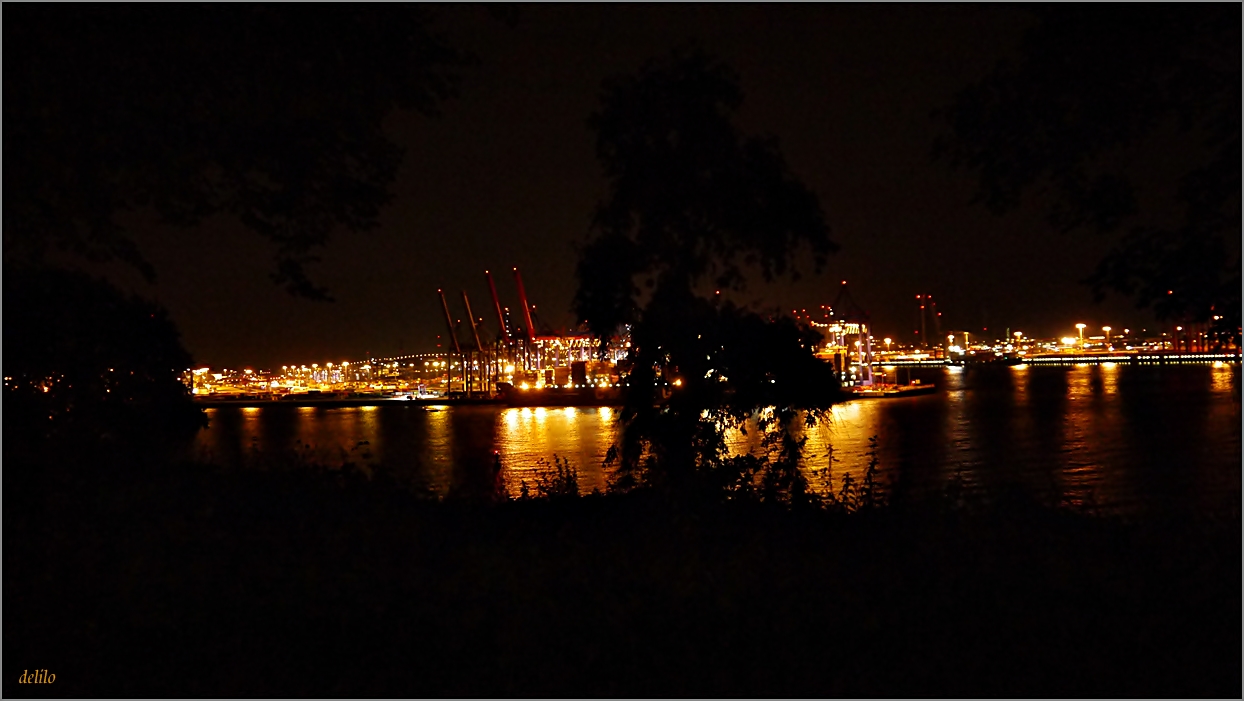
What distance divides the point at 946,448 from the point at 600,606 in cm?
2164

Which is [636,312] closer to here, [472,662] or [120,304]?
[472,662]

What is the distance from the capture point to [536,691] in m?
4.83

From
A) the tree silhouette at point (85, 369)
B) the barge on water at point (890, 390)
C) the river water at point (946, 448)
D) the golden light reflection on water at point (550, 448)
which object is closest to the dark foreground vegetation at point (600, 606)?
the tree silhouette at point (85, 369)

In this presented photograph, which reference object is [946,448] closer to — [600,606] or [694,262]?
[694,262]

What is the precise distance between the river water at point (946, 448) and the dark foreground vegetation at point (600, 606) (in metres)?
3.01

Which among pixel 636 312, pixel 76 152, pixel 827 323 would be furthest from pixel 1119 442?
pixel 76 152

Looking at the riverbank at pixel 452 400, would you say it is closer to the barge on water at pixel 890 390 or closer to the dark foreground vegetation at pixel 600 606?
the barge on water at pixel 890 390

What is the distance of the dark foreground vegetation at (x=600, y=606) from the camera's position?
16.3 feet

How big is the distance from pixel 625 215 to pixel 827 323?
3.11 m

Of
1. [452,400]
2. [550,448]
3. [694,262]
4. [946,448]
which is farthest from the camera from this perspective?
[452,400]

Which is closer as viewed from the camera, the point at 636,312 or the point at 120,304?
the point at 636,312

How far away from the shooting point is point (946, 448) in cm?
2561

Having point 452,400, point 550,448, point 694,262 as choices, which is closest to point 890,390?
point 452,400

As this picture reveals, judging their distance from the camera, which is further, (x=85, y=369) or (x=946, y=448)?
(x=946, y=448)
